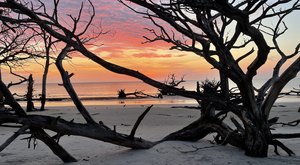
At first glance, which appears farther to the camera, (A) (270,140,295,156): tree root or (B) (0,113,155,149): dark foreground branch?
(A) (270,140,295,156): tree root

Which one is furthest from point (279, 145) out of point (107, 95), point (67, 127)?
point (107, 95)

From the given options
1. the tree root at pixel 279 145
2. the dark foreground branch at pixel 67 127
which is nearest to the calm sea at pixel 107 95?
the dark foreground branch at pixel 67 127

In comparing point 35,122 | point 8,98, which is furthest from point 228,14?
point 8,98

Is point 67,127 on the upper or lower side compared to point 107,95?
lower

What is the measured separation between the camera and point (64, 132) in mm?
5098

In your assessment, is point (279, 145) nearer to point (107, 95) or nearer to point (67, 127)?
point (67, 127)

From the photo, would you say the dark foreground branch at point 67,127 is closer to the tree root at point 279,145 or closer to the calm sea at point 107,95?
the calm sea at point 107,95

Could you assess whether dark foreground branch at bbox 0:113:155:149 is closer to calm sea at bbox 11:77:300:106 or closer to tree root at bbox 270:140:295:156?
calm sea at bbox 11:77:300:106

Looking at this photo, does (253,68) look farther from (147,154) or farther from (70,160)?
(70,160)

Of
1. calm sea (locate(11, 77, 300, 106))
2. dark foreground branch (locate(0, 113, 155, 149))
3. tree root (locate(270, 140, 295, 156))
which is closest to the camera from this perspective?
dark foreground branch (locate(0, 113, 155, 149))

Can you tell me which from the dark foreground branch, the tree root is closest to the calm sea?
the dark foreground branch

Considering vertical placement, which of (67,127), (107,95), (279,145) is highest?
(107,95)

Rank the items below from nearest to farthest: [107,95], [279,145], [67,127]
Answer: [67,127]
[279,145]
[107,95]

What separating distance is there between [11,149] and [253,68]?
199 inches
